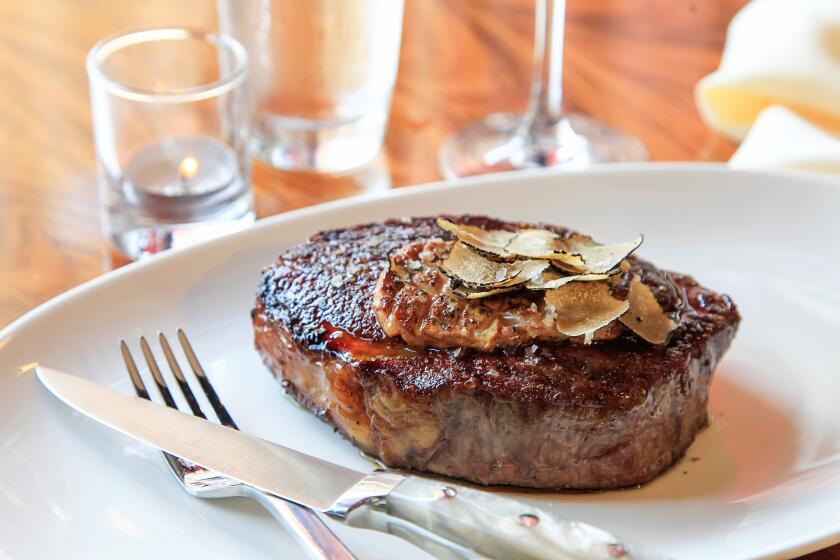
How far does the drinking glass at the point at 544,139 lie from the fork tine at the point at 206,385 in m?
1.09

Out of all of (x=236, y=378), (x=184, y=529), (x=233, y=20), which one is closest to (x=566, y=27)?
(x=233, y=20)

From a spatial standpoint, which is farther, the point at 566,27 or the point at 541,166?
the point at 566,27

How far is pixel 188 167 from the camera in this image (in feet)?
8.23

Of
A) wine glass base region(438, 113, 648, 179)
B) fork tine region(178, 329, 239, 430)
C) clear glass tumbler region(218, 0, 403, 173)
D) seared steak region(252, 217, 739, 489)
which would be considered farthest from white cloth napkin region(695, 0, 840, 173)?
fork tine region(178, 329, 239, 430)

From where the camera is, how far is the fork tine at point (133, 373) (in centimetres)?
184

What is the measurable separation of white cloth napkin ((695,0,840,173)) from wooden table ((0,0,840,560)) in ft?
0.41

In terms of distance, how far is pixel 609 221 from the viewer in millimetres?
2336

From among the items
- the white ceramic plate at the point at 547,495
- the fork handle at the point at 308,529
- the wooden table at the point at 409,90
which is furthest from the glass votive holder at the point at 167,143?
the fork handle at the point at 308,529

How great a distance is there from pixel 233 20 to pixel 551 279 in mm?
1398

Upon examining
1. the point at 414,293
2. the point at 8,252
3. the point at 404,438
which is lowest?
the point at 8,252

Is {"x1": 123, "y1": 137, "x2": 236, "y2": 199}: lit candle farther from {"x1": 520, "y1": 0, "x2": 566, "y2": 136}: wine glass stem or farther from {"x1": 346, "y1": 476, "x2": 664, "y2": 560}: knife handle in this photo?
{"x1": 346, "y1": 476, "x2": 664, "y2": 560}: knife handle

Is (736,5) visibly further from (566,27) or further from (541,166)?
(541,166)

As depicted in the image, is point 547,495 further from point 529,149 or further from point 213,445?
point 529,149

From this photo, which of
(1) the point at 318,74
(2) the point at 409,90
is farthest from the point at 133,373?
(2) the point at 409,90
